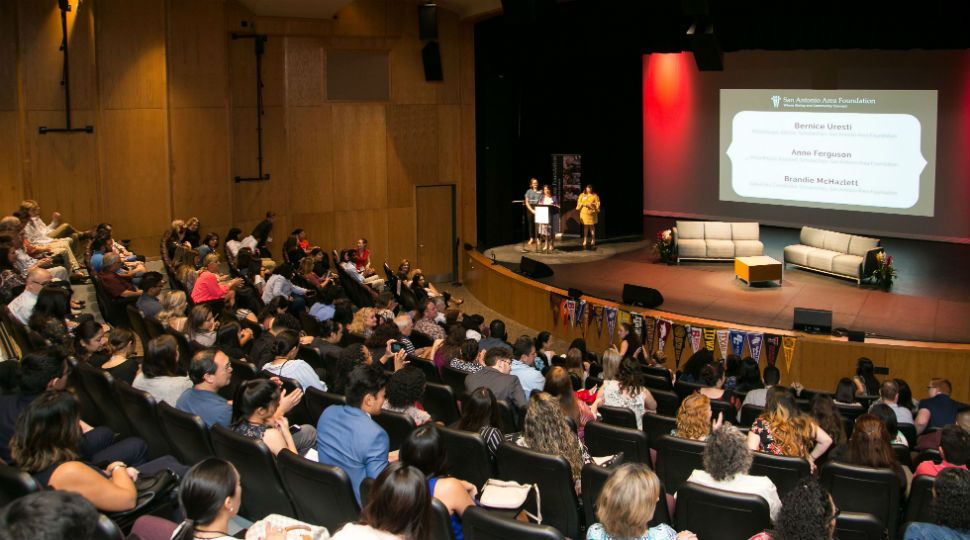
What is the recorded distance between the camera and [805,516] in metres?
3.58

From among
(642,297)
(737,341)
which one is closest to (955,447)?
(737,341)

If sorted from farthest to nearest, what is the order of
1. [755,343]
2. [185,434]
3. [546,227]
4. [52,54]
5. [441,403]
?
[546,227], [52,54], [755,343], [441,403], [185,434]

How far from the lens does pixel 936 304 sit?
12344 mm

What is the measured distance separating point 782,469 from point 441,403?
6.99 feet

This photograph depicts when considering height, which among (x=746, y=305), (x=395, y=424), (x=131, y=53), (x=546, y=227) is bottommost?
(x=746, y=305)

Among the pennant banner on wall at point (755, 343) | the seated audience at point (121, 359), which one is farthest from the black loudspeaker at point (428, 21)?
the seated audience at point (121, 359)

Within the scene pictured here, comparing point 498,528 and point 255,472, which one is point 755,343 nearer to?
point 255,472

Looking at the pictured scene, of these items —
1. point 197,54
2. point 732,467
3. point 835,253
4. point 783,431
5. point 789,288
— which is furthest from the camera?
point 835,253

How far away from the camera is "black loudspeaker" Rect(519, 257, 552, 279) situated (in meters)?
14.2

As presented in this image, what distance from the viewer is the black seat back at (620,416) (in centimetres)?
632

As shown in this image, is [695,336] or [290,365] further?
[695,336]

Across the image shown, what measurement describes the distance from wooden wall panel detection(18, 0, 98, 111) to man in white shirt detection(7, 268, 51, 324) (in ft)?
15.6

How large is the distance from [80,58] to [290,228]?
13.3 ft

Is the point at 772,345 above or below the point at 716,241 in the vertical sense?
below
